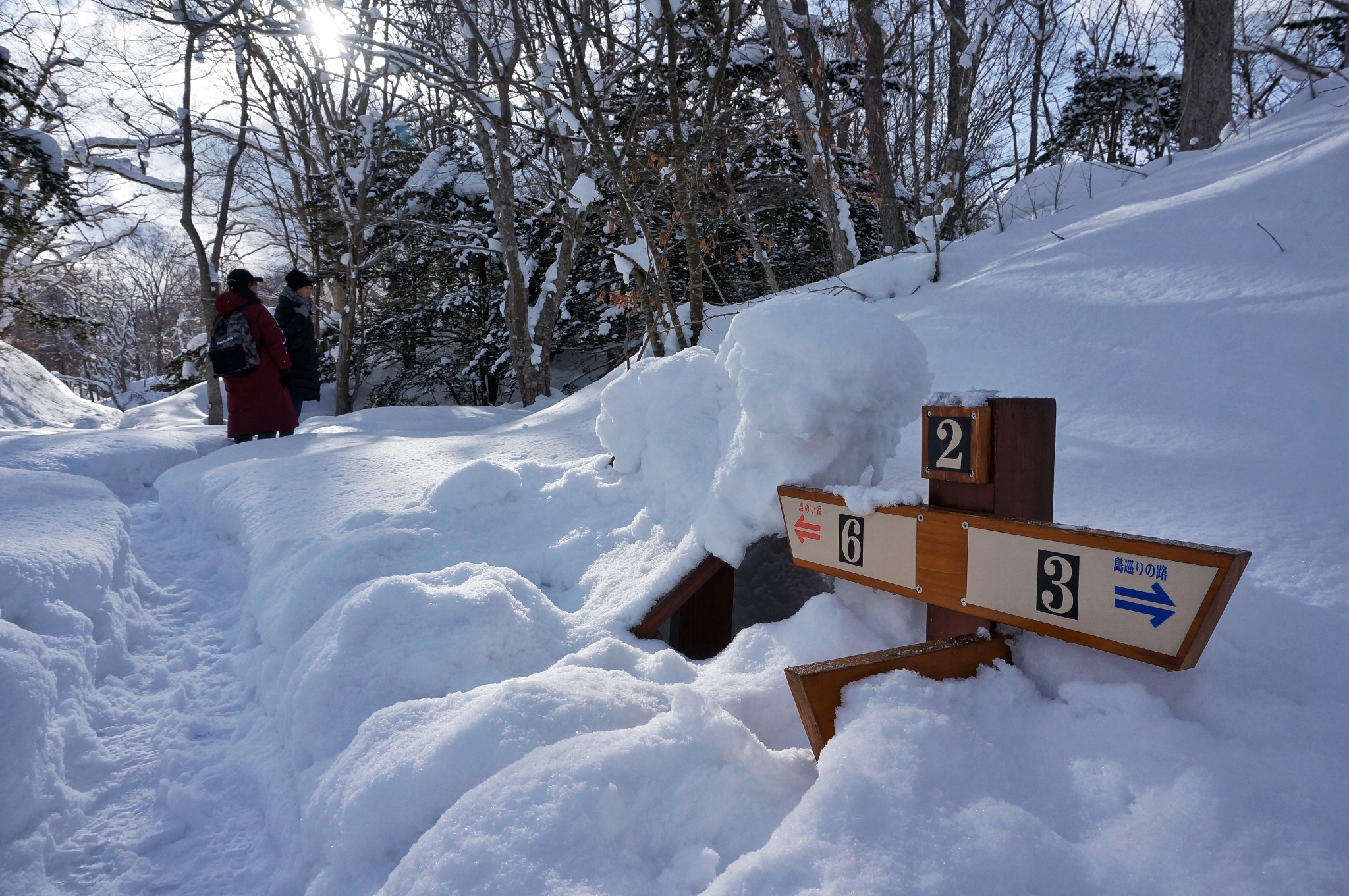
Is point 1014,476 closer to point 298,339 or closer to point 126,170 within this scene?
point 298,339

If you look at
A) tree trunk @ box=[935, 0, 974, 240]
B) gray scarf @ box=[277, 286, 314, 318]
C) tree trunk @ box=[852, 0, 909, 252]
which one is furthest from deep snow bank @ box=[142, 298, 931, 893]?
tree trunk @ box=[852, 0, 909, 252]

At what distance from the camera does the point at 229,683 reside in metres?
2.14

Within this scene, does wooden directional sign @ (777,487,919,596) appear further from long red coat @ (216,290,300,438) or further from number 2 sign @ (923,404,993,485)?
long red coat @ (216,290,300,438)

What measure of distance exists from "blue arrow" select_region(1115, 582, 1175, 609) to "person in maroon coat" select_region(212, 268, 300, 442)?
545cm

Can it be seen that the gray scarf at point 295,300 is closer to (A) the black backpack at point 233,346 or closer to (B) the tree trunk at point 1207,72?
(A) the black backpack at point 233,346

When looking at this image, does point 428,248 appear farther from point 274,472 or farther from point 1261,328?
point 1261,328

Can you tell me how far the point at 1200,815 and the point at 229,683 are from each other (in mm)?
2435

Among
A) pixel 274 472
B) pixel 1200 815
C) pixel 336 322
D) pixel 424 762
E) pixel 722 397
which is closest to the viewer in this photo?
pixel 1200 815

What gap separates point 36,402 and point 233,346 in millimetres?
7843

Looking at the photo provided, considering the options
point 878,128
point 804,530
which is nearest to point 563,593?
point 804,530

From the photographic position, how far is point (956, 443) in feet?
4.61

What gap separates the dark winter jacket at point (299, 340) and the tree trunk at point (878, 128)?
209 inches

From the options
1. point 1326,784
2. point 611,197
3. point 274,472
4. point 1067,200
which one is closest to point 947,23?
point 1067,200

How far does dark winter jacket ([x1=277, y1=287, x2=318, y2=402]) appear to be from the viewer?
5.57 meters
